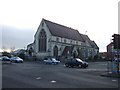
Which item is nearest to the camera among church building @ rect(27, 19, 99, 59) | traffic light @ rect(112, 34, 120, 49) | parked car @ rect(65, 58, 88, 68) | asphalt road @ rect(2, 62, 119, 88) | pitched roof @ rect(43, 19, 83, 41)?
asphalt road @ rect(2, 62, 119, 88)

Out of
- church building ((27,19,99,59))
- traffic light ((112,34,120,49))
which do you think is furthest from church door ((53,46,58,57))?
traffic light ((112,34,120,49))

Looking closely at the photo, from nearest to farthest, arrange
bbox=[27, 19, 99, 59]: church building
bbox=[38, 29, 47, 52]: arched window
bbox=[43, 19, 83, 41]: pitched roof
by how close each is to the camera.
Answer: bbox=[27, 19, 99, 59]: church building, bbox=[38, 29, 47, 52]: arched window, bbox=[43, 19, 83, 41]: pitched roof

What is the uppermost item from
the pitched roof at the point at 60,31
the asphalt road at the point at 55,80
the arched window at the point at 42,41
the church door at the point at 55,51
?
the pitched roof at the point at 60,31

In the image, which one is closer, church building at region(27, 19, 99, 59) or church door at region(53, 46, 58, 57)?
church building at region(27, 19, 99, 59)

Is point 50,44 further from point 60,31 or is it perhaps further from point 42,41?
point 60,31

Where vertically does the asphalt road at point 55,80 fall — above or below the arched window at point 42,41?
below

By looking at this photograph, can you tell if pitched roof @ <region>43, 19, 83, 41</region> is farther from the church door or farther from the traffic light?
the traffic light

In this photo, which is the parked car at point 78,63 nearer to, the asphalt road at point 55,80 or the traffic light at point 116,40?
the asphalt road at point 55,80

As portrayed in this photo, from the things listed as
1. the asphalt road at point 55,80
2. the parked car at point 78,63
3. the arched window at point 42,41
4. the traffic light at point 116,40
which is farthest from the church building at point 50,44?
the asphalt road at point 55,80

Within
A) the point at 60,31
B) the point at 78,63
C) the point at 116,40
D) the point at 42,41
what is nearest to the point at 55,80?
the point at 116,40

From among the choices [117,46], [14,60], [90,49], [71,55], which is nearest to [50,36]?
[71,55]

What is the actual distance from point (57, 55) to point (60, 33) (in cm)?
1115

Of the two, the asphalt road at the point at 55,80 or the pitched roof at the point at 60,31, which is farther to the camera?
the pitched roof at the point at 60,31

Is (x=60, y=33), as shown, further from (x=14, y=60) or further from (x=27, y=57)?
(x=14, y=60)
